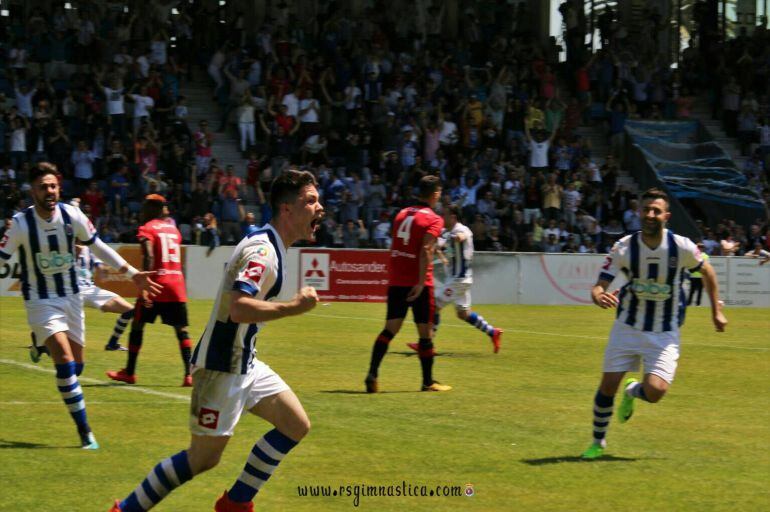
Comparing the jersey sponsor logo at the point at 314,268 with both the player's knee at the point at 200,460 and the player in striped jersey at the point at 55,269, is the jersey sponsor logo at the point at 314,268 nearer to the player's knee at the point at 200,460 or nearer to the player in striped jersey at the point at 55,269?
the player in striped jersey at the point at 55,269

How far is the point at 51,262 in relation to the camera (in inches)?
415

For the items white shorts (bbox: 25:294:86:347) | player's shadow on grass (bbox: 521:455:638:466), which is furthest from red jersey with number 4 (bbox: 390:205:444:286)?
white shorts (bbox: 25:294:86:347)

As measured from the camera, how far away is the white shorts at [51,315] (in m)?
10.4

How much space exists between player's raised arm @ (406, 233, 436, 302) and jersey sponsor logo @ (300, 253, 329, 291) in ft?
50.5

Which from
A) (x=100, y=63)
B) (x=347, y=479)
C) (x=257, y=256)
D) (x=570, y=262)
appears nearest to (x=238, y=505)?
(x=257, y=256)

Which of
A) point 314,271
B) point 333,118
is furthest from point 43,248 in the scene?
point 333,118

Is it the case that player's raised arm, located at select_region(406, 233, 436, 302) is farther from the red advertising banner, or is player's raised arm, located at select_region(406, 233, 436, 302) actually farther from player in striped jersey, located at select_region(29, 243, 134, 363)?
the red advertising banner

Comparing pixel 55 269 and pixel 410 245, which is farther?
pixel 410 245

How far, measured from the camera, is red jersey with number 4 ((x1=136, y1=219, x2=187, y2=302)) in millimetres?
14414

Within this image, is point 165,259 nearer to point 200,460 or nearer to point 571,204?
point 200,460

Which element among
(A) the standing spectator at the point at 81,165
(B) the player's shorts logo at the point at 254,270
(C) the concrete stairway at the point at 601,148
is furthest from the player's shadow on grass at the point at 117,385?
(C) the concrete stairway at the point at 601,148

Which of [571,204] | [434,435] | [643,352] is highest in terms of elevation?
[643,352]

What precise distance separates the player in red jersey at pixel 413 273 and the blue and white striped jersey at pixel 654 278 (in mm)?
3636

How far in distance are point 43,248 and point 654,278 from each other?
16.3 feet
